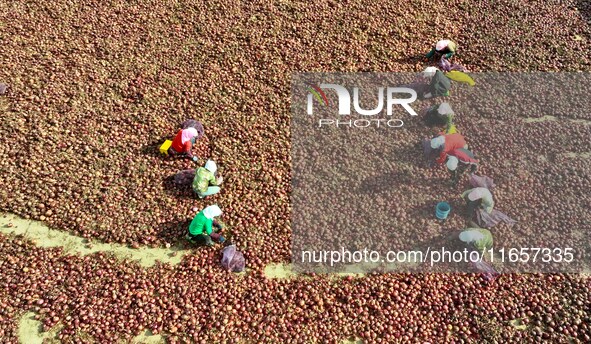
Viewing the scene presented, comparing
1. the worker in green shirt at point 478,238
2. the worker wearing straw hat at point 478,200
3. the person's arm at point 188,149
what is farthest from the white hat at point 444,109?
the person's arm at point 188,149

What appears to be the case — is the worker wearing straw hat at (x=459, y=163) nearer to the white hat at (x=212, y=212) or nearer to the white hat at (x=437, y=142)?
the white hat at (x=437, y=142)

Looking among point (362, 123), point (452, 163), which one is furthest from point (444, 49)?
point (452, 163)

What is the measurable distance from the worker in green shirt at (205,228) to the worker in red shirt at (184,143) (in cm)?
115

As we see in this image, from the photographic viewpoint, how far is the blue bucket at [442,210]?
5909mm

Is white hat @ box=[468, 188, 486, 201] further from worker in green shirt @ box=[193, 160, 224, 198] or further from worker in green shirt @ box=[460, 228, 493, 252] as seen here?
worker in green shirt @ box=[193, 160, 224, 198]

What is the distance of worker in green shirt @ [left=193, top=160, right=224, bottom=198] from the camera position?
5940 millimetres

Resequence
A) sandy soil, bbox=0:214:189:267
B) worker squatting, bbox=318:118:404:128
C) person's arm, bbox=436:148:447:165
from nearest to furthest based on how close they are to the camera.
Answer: sandy soil, bbox=0:214:189:267, person's arm, bbox=436:148:447:165, worker squatting, bbox=318:118:404:128

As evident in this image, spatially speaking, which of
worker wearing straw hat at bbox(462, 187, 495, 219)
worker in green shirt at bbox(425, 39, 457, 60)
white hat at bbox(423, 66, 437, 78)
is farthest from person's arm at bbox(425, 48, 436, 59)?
worker wearing straw hat at bbox(462, 187, 495, 219)

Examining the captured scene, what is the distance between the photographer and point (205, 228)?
18.0 ft

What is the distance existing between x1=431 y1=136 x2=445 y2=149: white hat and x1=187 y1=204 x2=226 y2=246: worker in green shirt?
3.33 m

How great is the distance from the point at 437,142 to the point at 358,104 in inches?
64.6

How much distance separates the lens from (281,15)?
28.7ft

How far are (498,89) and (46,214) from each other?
7.75 metres

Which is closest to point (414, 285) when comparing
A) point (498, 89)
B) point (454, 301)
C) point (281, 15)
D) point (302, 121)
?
point (454, 301)
